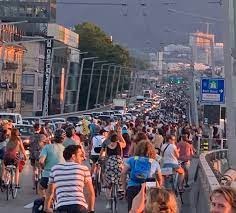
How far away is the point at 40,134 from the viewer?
74.5 ft

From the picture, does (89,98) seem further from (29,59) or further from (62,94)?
(29,59)

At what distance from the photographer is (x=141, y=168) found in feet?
42.8

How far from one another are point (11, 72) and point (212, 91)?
63.6m

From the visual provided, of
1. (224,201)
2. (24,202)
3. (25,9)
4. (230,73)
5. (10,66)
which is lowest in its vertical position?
(24,202)

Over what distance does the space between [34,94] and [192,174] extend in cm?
8245

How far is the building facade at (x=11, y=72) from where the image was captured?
314 feet

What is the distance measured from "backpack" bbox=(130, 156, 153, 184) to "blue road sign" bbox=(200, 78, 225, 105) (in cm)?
2571

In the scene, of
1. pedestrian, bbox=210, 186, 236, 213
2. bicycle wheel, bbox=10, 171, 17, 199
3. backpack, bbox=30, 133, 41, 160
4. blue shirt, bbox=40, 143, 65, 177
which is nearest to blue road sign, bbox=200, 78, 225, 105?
backpack, bbox=30, 133, 41, 160

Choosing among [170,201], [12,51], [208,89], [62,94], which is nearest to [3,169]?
[170,201]

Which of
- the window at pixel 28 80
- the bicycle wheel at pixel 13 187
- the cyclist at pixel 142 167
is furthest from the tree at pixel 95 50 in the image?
the cyclist at pixel 142 167

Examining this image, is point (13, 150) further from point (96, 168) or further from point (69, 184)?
point (69, 184)

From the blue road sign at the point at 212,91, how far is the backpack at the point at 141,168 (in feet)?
84.4

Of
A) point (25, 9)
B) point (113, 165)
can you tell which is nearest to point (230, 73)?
point (113, 165)

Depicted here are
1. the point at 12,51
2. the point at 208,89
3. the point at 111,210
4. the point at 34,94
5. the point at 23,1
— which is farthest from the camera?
the point at 23,1
